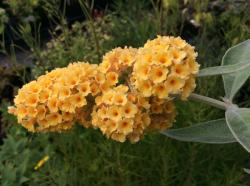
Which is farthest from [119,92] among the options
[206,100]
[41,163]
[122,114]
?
[41,163]

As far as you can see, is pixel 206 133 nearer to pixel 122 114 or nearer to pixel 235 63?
pixel 235 63

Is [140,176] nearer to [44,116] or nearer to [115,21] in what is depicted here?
[44,116]

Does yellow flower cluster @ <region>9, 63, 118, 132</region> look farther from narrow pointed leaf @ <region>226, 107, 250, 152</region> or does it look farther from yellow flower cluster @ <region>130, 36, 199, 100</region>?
narrow pointed leaf @ <region>226, 107, 250, 152</region>

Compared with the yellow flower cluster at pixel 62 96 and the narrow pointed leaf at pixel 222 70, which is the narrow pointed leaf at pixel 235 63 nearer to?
the narrow pointed leaf at pixel 222 70

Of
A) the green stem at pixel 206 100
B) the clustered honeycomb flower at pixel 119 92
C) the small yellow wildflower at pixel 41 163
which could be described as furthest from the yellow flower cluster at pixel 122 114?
the small yellow wildflower at pixel 41 163

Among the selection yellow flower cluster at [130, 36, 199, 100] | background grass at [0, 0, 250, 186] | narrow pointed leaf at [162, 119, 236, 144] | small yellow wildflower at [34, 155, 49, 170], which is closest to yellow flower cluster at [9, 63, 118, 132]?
yellow flower cluster at [130, 36, 199, 100]

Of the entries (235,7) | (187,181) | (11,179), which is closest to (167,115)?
(187,181)
